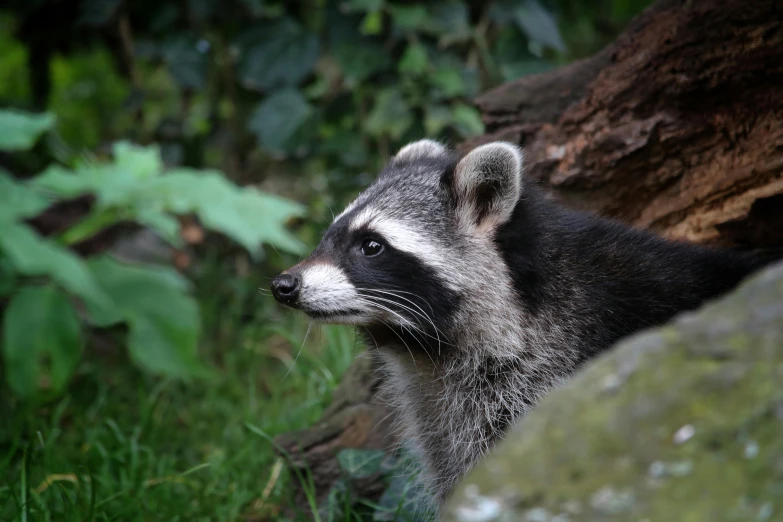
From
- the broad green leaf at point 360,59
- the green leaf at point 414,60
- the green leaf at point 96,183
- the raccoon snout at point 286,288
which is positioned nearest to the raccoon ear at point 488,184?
the raccoon snout at point 286,288

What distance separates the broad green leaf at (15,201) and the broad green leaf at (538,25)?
4.69 m

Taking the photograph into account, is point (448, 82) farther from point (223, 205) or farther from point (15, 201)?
point (15, 201)

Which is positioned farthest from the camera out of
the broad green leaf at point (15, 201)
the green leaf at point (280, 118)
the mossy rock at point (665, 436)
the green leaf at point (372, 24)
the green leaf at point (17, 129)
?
the green leaf at point (280, 118)

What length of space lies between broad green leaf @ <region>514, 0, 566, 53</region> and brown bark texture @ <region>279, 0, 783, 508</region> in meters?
1.32

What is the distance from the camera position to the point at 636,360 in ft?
6.56

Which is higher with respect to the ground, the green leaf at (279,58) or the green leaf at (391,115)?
the green leaf at (279,58)

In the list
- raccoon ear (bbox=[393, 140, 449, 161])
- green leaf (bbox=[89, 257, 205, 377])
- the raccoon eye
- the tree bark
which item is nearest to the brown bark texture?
the tree bark

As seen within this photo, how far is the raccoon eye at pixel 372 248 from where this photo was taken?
4090 mm

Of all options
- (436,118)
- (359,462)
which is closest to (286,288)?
(359,462)

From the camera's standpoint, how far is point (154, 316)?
3.18 meters

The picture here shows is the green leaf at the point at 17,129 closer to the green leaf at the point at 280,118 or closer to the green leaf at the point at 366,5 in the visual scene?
the green leaf at the point at 366,5

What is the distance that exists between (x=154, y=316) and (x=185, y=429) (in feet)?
10.5

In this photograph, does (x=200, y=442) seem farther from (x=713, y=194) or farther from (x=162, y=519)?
(x=713, y=194)

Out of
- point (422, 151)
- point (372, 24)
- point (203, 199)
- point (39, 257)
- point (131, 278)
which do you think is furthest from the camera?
point (372, 24)
